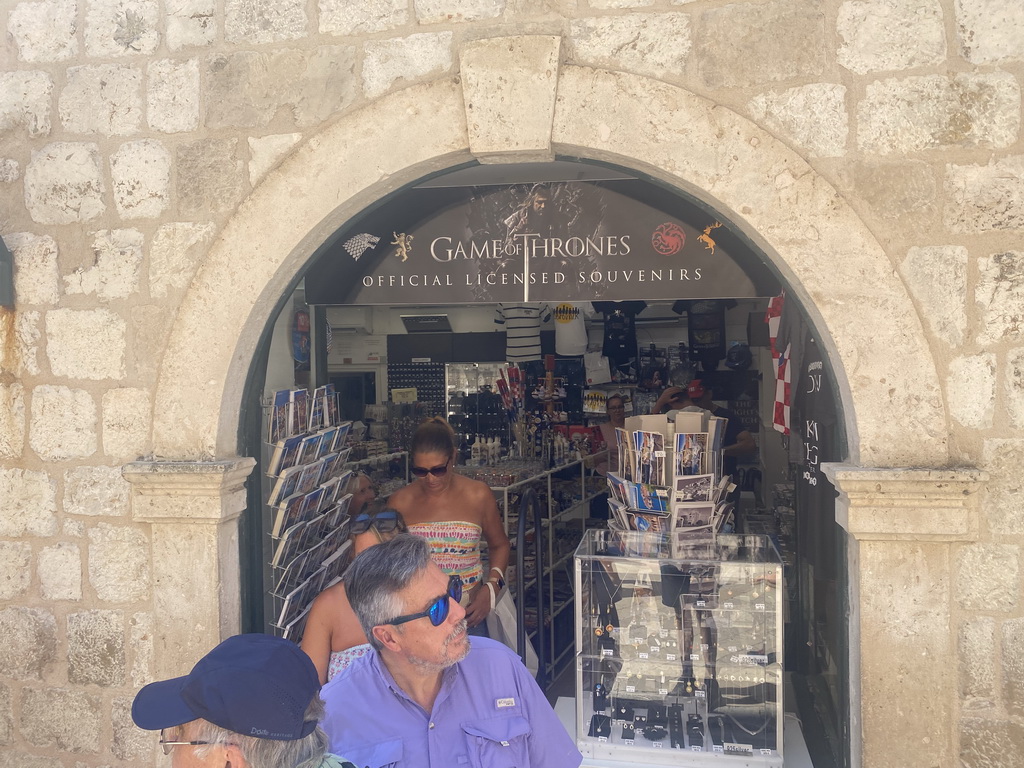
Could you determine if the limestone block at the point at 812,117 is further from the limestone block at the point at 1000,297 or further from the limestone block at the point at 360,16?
the limestone block at the point at 360,16

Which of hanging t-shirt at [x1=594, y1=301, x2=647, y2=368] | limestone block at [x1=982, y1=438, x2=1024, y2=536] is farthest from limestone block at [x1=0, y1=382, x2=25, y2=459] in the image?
hanging t-shirt at [x1=594, y1=301, x2=647, y2=368]

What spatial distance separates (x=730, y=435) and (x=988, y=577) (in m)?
3.28

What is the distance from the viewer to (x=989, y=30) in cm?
265

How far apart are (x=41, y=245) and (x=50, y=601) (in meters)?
1.46

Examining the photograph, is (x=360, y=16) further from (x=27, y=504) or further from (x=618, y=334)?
(x=618, y=334)

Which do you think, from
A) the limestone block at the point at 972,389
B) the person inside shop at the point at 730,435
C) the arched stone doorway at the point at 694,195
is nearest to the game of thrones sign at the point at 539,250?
the arched stone doorway at the point at 694,195

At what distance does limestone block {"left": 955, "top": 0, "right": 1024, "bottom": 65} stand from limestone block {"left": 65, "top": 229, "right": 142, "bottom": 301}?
3.11 metres

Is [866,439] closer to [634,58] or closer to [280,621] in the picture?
[634,58]

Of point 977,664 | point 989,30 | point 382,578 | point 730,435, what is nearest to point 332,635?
point 382,578

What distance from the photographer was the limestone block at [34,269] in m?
3.27

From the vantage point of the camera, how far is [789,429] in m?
4.12

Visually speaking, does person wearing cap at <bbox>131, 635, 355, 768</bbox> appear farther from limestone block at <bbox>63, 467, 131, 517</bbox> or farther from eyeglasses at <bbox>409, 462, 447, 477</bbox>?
eyeglasses at <bbox>409, 462, 447, 477</bbox>

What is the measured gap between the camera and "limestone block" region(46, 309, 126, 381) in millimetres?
3203

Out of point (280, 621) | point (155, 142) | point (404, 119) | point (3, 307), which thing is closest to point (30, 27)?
point (155, 142)
